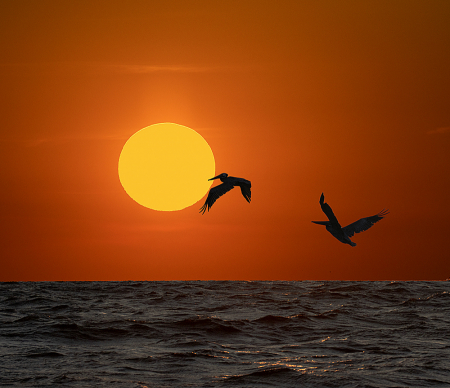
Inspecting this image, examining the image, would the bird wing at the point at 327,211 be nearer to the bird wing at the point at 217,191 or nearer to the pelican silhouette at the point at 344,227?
the pelican silhouette at the point at 344,227

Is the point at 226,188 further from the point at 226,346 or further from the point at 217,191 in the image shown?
the point at 226,346

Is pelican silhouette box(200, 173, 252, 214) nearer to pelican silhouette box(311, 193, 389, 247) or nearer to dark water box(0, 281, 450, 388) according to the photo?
pelican silhouette box(311, 193, 389, 247)

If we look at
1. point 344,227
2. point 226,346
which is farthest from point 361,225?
point 226,346

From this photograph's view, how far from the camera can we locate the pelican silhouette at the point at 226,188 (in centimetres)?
2042

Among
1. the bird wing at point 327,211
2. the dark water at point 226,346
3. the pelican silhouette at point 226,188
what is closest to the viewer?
the bird wing at point 327,211

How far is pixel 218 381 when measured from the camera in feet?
58.9

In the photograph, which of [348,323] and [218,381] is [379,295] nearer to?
[348,323]

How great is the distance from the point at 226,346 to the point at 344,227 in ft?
26.8

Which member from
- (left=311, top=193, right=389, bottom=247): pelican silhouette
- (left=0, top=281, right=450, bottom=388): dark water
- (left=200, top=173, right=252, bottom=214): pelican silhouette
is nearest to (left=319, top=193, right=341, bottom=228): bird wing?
(left=311, top=193, right=389, bottom=247): pelican silhouette

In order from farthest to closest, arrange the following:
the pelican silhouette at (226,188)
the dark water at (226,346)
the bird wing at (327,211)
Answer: the pelican silhouette at (226,188), the dark water at (226,346), the bird wing at (327,211)

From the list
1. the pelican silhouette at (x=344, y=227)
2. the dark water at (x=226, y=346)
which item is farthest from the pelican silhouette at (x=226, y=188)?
the dark water at (x=226, y=346)

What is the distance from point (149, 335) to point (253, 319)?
7986mm

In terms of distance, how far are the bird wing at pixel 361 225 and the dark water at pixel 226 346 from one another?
503 cm

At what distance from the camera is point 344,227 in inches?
792
